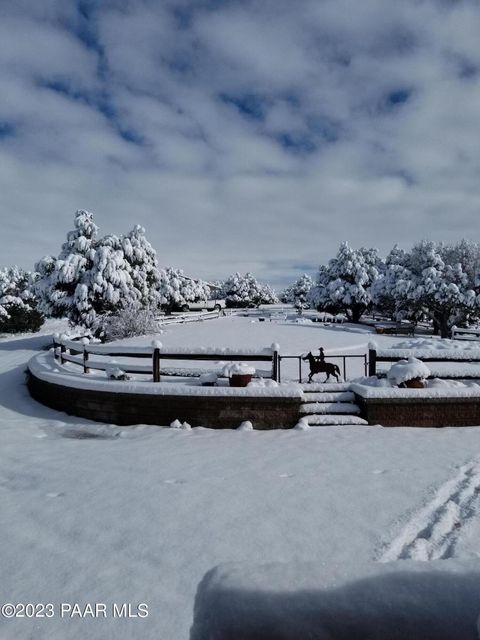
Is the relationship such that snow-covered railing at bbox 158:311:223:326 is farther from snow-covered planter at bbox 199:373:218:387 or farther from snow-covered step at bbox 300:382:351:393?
snow-covered step at bbox 300:382:351:393

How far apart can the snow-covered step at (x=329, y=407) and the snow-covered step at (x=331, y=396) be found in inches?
3.8

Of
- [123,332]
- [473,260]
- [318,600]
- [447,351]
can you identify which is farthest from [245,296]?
[318,600]

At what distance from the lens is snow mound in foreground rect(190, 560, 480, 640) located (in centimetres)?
160

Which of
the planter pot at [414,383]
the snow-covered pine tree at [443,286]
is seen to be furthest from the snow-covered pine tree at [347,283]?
the planter pot at [414,383]

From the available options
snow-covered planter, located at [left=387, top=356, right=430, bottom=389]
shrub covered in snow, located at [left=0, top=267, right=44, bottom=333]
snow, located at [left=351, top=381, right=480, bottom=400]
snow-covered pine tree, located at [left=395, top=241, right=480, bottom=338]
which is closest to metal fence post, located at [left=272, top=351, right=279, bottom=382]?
snow, located at [left=351, top=381, right=480, bottom=400]

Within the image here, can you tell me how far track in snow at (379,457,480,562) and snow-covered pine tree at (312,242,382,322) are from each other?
4397 cm

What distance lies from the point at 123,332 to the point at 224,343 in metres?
7.76

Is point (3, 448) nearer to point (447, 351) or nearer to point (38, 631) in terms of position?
point (38, 631)

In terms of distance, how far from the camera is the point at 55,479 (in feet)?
20.2

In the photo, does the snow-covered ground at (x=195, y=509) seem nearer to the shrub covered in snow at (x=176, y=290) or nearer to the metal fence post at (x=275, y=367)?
the metal fence post at (x=275, y=367)

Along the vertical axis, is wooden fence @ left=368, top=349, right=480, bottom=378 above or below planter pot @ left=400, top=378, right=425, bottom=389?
above

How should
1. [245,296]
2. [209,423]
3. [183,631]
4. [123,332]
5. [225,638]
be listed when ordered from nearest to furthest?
[225,638] → [183,631] → [209,423] → [123,332] → [245,296]

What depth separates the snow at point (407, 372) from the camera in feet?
30.3

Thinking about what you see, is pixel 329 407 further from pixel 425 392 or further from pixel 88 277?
pixel 88 277
